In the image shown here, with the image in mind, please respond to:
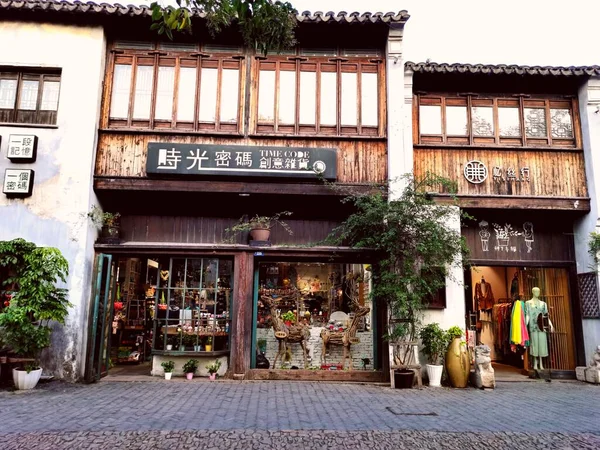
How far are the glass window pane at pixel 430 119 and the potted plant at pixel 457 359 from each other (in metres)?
4.57

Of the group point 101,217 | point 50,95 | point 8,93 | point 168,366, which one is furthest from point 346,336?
point 8,93

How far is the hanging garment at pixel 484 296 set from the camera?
14523 mm

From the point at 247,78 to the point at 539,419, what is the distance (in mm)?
8719

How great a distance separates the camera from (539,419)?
23.5 ft

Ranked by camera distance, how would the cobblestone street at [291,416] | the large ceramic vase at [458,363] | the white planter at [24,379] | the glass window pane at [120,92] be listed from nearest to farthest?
the cobblestone street at [291,416] → the white planter at [24,379] → the large ceramic vase at [458,363] → the glass window pane at [120,92]

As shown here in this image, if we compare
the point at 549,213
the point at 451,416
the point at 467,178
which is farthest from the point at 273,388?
the point at 549,213

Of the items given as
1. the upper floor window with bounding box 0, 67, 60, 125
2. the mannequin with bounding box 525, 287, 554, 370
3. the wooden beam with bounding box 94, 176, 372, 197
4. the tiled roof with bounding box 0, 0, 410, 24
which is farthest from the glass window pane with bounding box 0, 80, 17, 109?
the mannequin with bounding box 525, 287, 554, 370

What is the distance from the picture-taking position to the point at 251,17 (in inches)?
205

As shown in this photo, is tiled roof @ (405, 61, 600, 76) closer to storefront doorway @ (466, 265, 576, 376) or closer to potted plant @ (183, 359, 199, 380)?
storefront doorway @ (466, 265, 576, 376)

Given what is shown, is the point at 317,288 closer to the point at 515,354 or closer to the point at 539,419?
the point at 539,419

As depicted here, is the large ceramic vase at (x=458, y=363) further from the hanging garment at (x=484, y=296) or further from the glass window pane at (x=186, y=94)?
the glass window pane at (x=186, y=94)

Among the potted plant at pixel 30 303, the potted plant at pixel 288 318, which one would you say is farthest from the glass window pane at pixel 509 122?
the potted plant at pixel 30 303

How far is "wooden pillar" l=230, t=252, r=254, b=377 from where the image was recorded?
10672 mm

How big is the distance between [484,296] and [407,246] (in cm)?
567
